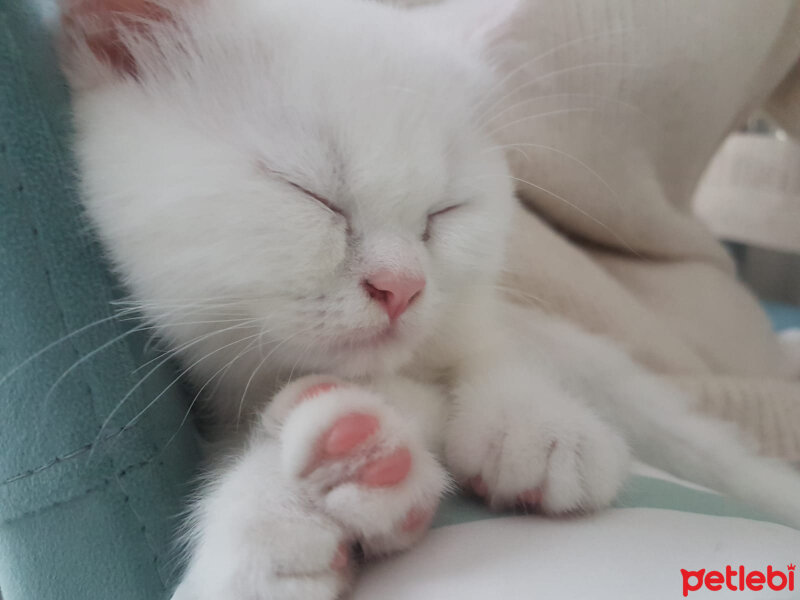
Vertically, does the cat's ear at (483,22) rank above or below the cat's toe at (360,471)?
above

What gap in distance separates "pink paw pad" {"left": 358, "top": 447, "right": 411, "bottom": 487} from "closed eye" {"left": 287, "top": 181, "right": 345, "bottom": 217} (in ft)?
0.63

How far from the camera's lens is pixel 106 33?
503 mm

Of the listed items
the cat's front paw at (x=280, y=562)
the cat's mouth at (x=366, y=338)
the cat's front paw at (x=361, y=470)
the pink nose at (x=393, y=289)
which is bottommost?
the cat's front paw at (x=280, y=562)

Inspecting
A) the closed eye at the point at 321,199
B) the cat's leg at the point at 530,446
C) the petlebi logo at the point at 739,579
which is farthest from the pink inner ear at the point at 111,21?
the petlebi logo at the point at 739,579

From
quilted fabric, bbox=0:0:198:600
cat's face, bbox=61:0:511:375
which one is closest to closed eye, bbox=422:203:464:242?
cat's face, bbox=61:0:511:375

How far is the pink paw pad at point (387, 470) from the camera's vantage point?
364mm

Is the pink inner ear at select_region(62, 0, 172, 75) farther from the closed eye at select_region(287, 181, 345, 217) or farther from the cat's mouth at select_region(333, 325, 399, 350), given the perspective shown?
the cat's mouth at select_region(333, 325, 399, 350)

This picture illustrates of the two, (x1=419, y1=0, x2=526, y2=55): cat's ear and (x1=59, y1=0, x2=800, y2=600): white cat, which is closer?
(x1=59, y1=0, x2=800, y2=600): white cat

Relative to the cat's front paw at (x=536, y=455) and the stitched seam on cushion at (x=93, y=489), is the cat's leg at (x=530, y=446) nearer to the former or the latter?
the cat's front paw at (x=536, y=455)

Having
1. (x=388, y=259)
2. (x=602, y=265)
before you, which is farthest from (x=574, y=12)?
(x=388, y=259)

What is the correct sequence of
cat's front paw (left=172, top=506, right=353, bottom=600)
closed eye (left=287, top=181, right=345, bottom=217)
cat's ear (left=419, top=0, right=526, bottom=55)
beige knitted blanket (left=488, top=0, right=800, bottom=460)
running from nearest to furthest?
1. cat's front paw (left=172, top=506, right=353, bottom=600)
2. closed eye (left=287, top=181, right=345, bottom=217)
3. cat's ear (left=419, top=0, right=526, bottom=55)
4. beige knitted blanket (left=488, top=0, right=800, bottom=460)

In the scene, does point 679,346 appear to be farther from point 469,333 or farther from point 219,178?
point 219,178

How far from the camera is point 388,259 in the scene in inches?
17.7

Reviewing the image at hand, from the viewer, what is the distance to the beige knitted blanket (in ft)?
2.78
